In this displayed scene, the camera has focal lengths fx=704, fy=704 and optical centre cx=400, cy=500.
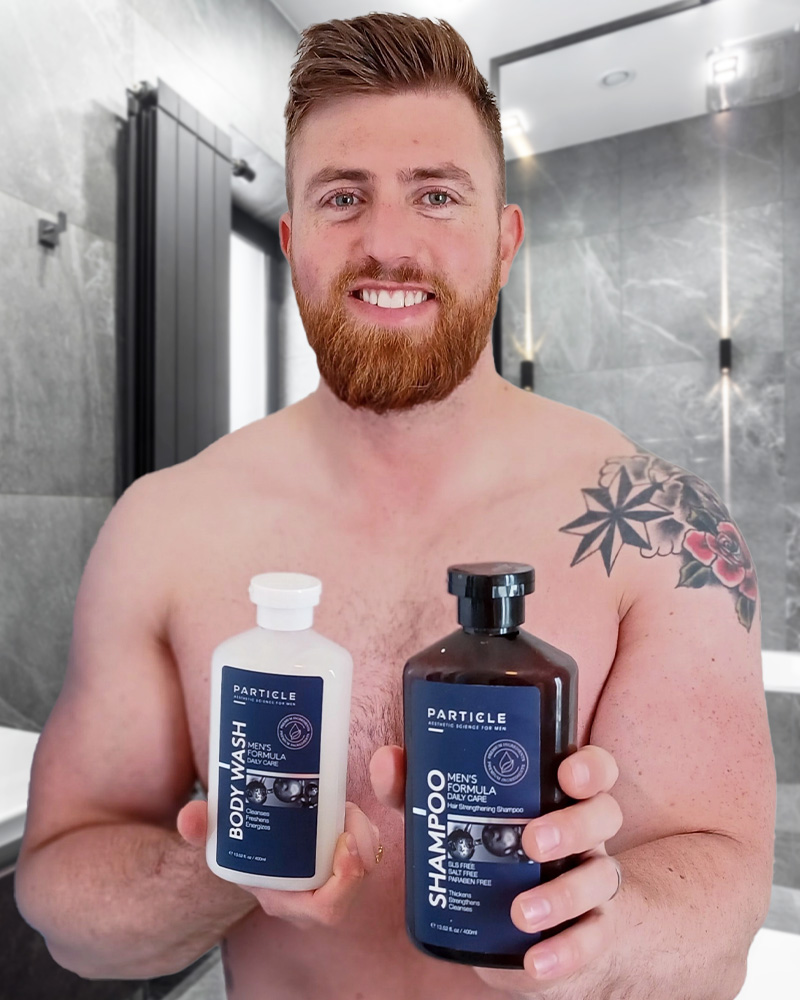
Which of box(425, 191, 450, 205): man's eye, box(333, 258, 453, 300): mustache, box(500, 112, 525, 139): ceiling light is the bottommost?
box(333, 258, 453, 300): mustache

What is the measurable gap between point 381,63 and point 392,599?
444 millimetres

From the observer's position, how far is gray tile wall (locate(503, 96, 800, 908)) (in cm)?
134

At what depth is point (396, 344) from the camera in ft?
1.94

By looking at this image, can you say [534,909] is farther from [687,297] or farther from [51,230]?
[687,297]

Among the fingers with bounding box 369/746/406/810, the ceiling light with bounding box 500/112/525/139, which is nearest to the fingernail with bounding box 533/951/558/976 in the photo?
the fingers with bounding box 369/746/406/810

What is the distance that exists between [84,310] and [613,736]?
94cm

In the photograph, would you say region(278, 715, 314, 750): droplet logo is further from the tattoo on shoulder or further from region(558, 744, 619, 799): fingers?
the tattoo on shoulder

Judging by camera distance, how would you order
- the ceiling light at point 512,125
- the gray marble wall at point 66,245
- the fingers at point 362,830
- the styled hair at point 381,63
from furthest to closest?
the ceiling light at point 512,125 → the gray marble wall at point 66,245 → the styled hair at point 381,63 → the fingers at point 362,830

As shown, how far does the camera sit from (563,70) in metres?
1.20

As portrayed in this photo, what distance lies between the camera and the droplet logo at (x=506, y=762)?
0.38 metres

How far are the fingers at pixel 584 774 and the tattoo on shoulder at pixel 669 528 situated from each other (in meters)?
0.22

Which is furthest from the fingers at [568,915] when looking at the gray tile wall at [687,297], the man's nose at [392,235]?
the gray tile wall at [687,297]

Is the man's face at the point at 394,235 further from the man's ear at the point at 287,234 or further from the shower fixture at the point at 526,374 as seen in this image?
the shower fixture at the point at 526,374

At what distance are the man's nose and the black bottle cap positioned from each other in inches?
11.4
